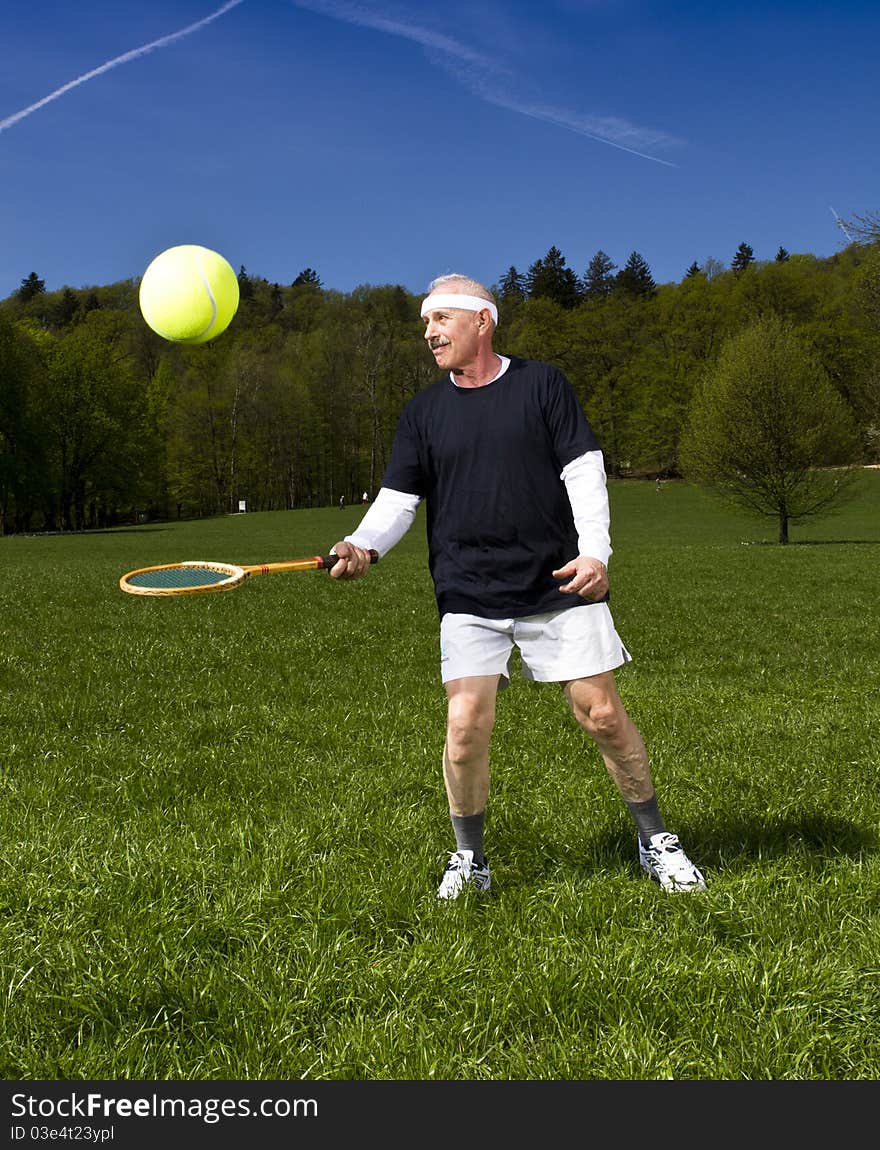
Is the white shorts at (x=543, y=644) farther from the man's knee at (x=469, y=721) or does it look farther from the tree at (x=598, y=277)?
the tree at (x=598, y=277)

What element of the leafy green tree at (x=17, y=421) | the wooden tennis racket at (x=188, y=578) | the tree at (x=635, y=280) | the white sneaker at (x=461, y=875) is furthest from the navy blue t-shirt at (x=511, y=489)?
the tree at (x=635, y=280)

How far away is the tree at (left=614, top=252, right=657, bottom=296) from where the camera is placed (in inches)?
4360

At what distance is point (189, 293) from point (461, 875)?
25.7 ft

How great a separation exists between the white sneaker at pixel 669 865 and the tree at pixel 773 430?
3589 cm

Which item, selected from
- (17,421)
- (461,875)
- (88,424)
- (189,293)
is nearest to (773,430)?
(189,293)

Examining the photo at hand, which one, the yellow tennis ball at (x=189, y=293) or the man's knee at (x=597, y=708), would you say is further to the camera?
the yellow tennis ball at (x=189, y=293)

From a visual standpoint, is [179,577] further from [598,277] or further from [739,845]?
[598,277]

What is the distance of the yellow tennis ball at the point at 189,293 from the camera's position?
10.1 metres

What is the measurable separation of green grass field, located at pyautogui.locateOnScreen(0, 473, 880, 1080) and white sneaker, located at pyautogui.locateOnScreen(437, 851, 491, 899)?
0.35ft

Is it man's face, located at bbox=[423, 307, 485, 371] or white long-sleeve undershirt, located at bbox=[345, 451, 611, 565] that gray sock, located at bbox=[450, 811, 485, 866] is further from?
man's face, located at bbox=[423, 307, 485, 371]

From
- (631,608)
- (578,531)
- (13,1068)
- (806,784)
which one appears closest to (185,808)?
(13,1068)

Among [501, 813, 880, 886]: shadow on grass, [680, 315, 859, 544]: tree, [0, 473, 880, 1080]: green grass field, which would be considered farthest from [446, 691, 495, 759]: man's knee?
[680, 315, 859, 544]: tree
